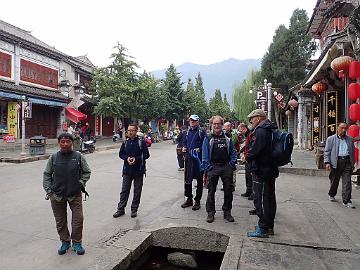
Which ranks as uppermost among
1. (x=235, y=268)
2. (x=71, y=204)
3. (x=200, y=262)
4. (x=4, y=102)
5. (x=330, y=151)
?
(x=4, y=102)

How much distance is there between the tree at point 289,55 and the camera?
119 feet

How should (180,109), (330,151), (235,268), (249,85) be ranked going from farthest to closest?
1. (249,85)
2. (180,109)
3. (330,151)
4. (235,268)

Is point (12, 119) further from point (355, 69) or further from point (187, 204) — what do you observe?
point (355, 69)

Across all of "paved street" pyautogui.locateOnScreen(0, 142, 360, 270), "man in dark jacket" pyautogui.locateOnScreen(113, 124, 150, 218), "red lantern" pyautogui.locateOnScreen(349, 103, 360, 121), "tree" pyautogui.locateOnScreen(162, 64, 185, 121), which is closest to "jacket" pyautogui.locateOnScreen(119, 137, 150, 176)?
"man in dark jacket" pyautogui.locateOnScreen(113, 124, 150, 218)

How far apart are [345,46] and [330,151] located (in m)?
3.54

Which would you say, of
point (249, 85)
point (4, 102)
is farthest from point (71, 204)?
point (249, 85)

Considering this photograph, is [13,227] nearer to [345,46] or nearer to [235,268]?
[235,268]

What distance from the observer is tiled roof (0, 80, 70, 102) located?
2088 cm

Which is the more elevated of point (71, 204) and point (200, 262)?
point (71, 204)

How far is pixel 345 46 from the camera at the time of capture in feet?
29.8

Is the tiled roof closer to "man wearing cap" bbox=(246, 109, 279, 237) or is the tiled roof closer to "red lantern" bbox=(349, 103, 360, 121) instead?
"red lantern" bbox=(349, 103, 360, 121)

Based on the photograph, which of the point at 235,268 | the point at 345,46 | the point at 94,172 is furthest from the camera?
the point at 94,172

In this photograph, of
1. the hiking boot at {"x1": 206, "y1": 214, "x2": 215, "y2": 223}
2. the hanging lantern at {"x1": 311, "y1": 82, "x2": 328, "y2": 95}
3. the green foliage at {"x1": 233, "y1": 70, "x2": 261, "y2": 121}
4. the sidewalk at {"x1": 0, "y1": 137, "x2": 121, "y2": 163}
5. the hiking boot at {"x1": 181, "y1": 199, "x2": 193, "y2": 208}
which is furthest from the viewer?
the green foliage at {"x1": 233, "y1": 70, "x2": 261, "y2": 121}

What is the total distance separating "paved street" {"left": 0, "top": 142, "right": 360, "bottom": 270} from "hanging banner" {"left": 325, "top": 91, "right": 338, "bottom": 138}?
566 cm
